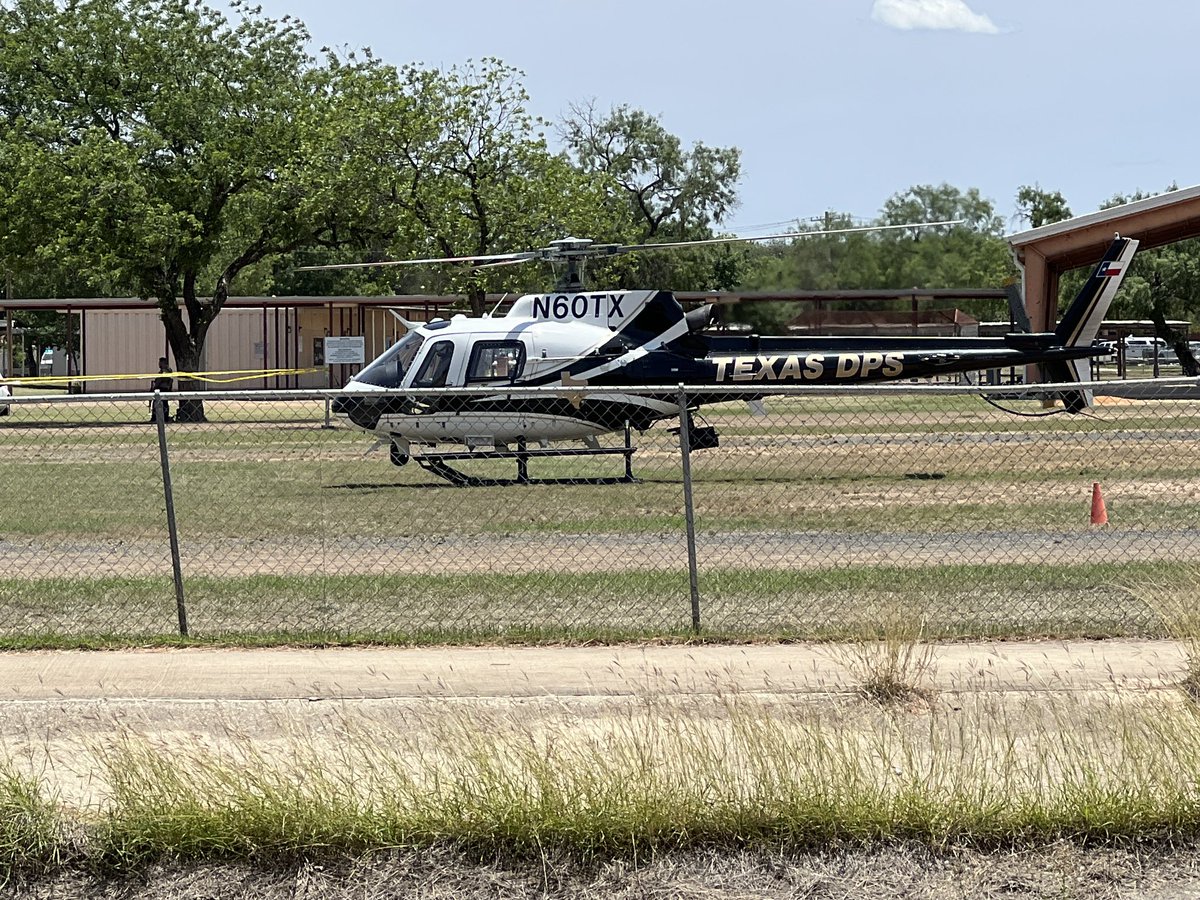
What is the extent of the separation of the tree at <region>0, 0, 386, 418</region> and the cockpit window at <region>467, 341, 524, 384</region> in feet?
54.9

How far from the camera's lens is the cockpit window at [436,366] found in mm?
20344

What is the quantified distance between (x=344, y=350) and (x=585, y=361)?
24.2m

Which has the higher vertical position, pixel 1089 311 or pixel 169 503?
pixel 1089 311

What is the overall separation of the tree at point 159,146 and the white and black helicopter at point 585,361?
1647 cm

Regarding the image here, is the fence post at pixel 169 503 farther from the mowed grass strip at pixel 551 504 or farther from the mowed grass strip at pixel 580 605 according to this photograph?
the mowed grass strip at pixel 551 504

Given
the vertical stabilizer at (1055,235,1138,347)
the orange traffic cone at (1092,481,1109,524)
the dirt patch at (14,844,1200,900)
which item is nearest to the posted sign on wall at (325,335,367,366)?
the vertical stabilizer at (1055,235,1138,347)

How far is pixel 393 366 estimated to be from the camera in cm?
2070

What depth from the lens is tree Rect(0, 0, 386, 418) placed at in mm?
36219

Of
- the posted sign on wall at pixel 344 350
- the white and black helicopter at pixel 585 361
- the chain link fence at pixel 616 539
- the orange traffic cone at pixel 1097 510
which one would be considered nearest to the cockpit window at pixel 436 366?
the white and black helicopter at pixel 585 361

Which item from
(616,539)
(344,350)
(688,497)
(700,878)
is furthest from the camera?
(344,350)

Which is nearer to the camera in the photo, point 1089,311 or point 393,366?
point 393,366

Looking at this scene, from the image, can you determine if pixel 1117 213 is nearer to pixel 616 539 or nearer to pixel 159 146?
pixel 159 146

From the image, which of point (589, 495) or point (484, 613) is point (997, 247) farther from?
point (484, 613)

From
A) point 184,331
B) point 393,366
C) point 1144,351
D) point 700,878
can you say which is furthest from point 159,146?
point 1144,351
